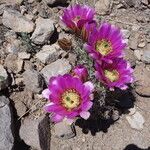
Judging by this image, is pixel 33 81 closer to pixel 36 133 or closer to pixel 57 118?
pixel 36 133

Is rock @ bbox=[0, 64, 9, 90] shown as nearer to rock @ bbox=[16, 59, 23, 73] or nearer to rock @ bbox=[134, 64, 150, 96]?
rock @ bbox=[16, 59, 23, 73]

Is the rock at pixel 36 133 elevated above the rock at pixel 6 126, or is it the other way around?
the rock at pixel 6 126

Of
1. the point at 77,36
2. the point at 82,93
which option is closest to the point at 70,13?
the point at 77,36

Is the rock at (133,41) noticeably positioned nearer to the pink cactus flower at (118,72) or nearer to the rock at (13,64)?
the pink cactus flower at (118,72)

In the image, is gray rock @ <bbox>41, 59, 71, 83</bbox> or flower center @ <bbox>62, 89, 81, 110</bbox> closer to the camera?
flower center @ <bbox>62, 89, 81, 110</bbox>

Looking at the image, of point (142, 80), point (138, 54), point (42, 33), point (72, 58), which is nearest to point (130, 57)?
point (138, 54)

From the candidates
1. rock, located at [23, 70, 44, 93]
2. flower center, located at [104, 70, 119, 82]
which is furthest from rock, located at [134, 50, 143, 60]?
rock, located at [23, 70, 44, 93]

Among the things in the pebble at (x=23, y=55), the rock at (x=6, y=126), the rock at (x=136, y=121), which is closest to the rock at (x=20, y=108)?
the rock at (x=6, y=126)
